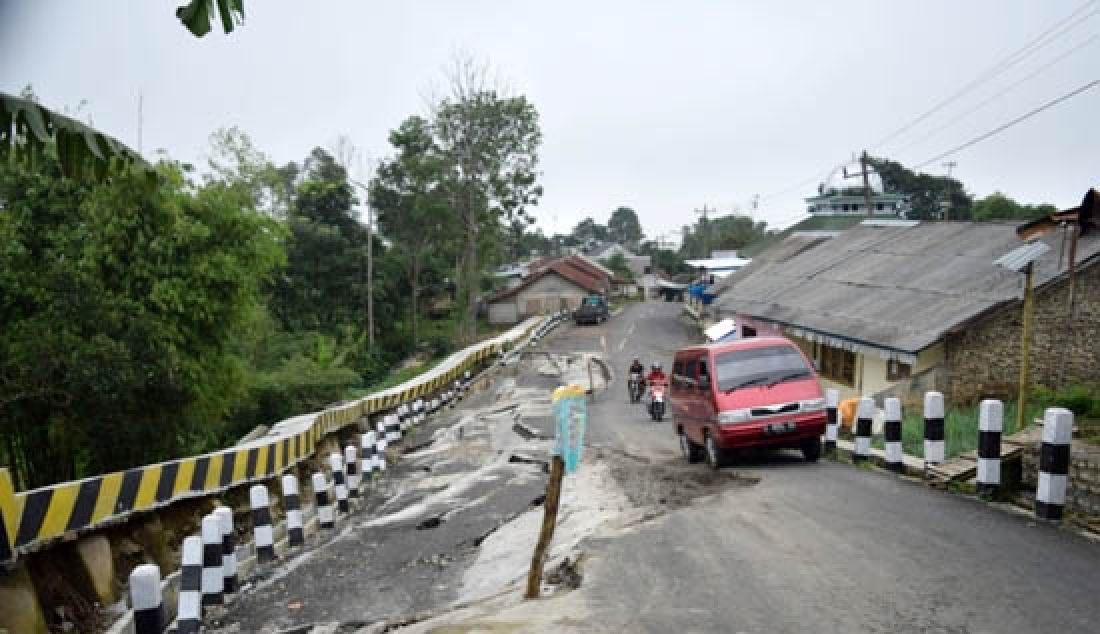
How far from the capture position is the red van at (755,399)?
12125 millimetres

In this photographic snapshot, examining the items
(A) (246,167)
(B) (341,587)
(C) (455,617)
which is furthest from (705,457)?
(A) (246,167)

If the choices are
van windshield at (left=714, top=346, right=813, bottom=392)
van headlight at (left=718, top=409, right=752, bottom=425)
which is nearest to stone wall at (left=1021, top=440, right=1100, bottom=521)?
van headlight at (left=718, top=409, right=752, bottom=425)

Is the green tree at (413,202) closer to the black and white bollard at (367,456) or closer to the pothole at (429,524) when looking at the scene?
the black and white bollard at (367,456)

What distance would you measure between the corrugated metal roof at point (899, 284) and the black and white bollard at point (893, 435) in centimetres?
842

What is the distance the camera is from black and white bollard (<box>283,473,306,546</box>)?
1102 centimetres

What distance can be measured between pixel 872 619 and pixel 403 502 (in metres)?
9.09

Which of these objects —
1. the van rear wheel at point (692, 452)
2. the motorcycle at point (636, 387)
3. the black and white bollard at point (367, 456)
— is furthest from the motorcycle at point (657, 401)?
the black and white bollard at point (367, 456)

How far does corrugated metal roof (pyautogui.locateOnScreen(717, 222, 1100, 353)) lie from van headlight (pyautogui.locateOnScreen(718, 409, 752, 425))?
813cm

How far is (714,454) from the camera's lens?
12.7 m

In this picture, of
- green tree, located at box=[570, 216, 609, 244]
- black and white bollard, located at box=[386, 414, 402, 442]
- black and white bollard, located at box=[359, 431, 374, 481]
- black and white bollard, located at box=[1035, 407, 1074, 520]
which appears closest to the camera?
black and white bollard, located at box=[1035, 407, 1074, 520]

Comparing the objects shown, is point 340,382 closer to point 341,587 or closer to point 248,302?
point 248,302

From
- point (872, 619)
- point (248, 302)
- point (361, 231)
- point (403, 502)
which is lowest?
point (403, 502)

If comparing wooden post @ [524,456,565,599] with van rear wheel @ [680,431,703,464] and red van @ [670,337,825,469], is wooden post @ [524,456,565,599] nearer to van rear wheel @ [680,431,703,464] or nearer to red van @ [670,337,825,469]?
red van @ [670,337,825,469]

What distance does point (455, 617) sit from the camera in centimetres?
646
